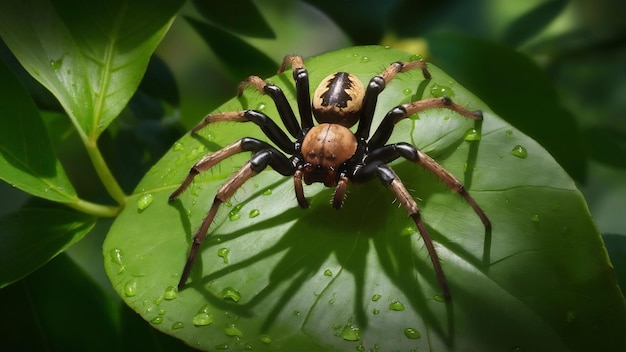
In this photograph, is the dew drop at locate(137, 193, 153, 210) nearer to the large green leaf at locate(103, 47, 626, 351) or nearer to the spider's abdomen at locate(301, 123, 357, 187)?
the large green leaf at locate(103, 47, 626, 351)

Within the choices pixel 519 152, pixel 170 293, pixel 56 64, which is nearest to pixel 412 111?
pixel 519 152

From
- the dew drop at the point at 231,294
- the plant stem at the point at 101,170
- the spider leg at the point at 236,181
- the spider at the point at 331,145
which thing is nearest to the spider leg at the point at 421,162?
the spider at the point at 331,145

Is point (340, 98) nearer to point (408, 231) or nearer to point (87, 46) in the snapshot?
point (408, 231)

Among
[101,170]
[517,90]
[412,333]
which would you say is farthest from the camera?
[517,90]

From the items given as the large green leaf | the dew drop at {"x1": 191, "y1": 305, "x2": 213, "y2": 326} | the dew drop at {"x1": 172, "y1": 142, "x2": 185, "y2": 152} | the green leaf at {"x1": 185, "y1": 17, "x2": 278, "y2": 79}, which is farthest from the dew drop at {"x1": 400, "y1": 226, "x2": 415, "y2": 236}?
the green leaf at {"x1": 185, "y1": 17, "x2": 278, "y2": 79}

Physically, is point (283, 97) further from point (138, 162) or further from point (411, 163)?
point (138, 162)

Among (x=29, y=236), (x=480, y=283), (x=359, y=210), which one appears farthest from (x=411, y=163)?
(x=29, y=236)
